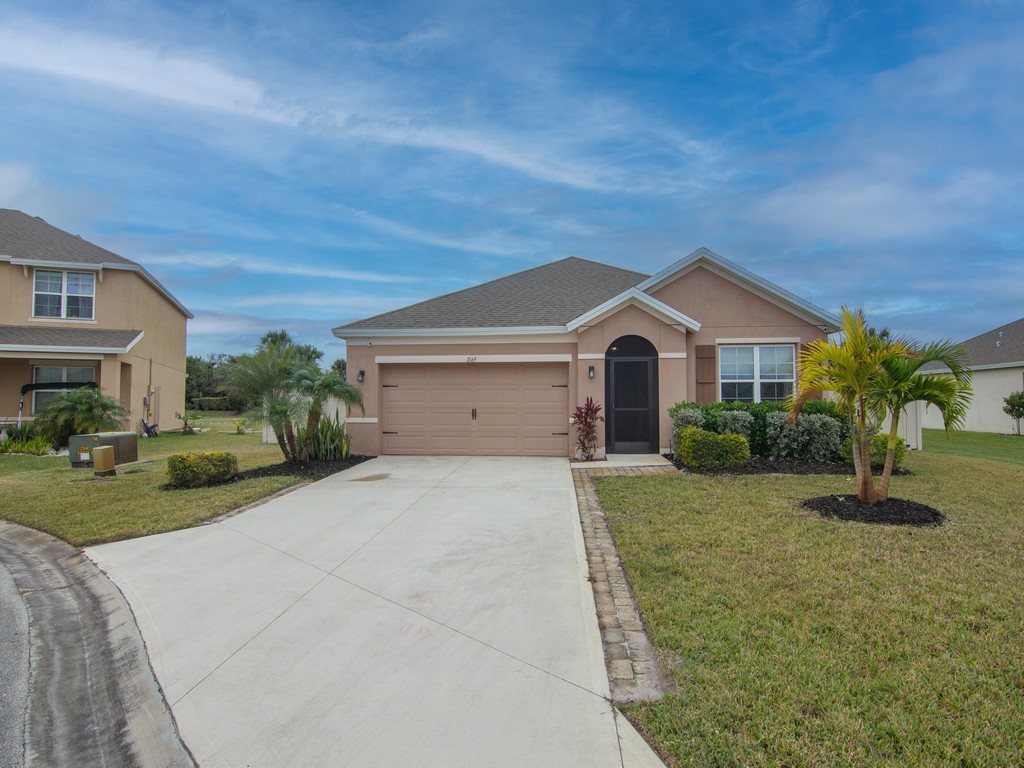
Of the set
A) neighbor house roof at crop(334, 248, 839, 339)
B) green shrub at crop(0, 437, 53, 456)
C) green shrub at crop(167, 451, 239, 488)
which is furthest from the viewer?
green shrub at crop(0, 437, 53, 456)

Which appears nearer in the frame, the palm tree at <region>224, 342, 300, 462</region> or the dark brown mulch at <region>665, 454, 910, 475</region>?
the dark brown mulch at <region>665, 454, 910, 475</region>

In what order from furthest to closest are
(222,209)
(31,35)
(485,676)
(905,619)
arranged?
(222,209), (31,35), (905,619), (485,676)

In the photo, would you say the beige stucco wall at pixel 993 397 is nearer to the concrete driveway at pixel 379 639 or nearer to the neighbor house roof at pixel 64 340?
the concrete driveway at pixel 379 639

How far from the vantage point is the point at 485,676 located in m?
3.53

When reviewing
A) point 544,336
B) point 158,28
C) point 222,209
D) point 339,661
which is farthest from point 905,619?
point 222,209

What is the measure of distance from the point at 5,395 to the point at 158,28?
52.8 ft

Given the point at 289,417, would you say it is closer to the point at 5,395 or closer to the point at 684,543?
the point at 684,543

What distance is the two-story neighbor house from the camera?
62.2ft

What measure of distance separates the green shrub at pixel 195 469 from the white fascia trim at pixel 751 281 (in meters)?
9.83

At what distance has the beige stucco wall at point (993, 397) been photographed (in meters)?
24.0

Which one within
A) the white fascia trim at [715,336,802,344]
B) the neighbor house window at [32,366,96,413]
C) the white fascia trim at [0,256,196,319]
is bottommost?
Answer: the neighbor house window at [32,366,96,413]

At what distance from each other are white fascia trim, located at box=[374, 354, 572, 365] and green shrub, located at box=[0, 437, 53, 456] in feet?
31.8

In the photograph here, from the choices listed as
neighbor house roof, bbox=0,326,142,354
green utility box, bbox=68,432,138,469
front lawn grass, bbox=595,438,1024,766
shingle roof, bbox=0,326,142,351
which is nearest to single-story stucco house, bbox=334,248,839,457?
green utility box, bbox=68,432,138,469

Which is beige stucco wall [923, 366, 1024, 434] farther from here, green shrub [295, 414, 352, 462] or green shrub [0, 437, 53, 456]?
green shrub [0, 437, 53, 456]
